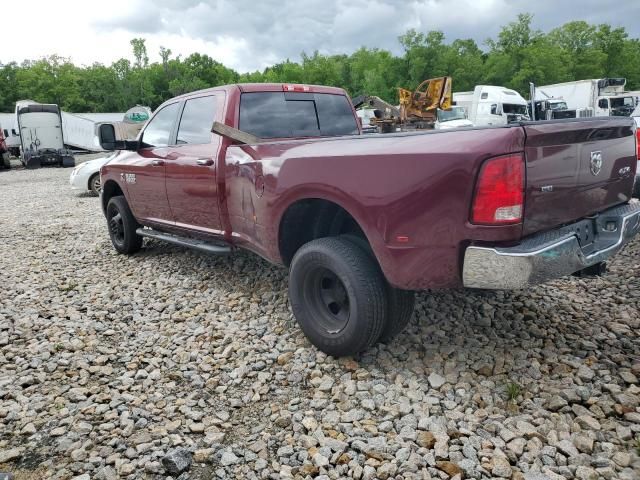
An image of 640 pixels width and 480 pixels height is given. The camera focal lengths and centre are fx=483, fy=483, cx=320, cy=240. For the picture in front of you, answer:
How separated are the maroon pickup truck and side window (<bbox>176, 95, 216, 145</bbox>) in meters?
0.02

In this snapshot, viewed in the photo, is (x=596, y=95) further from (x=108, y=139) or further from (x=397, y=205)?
(x=397, y=205)

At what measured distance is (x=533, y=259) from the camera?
7.54 ft

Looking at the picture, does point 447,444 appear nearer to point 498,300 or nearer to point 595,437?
point 595,437

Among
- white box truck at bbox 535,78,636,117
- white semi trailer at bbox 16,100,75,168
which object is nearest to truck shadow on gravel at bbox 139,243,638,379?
white semi trailer at bbox 16,100,75,168

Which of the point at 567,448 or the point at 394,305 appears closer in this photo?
the point at 567,448

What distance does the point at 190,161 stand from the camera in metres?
4.30

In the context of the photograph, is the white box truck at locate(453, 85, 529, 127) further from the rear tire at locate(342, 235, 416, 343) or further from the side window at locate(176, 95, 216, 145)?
the rear tire at locate(342, 235, 416, 343)

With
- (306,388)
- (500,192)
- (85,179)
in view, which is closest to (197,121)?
(306,388)

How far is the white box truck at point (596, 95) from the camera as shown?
27.4 m

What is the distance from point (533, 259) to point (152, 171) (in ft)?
12.7

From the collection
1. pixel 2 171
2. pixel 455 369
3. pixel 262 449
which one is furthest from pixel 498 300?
pixel 2 171

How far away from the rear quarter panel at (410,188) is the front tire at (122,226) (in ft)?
10.6

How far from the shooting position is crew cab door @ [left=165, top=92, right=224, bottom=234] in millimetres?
4090

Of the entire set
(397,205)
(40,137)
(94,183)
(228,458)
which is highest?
(40,137)
